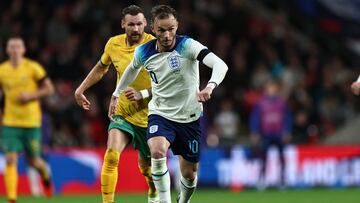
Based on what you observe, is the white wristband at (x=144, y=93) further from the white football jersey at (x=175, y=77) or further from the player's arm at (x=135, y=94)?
the white football jersey at (x=175, y=77)

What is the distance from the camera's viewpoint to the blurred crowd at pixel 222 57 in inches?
792

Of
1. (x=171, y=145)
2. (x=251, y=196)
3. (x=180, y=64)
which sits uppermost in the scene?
(x=180, y=64)

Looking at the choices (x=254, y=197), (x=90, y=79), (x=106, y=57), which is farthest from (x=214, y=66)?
(x=254, y=197)

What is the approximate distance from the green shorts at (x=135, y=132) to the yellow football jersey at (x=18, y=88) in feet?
12.6

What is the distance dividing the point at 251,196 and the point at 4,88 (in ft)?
15.3

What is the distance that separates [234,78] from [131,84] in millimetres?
10647

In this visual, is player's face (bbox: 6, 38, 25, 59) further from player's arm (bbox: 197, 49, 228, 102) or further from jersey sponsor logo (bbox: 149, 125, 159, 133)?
player's arm (bbox: 197, 49, 228, 102)

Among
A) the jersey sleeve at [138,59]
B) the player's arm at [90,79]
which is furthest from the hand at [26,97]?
the jersey sleeve at [138,59]

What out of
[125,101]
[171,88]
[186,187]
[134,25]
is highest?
[134,25]

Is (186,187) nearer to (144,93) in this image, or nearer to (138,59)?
(144,93)

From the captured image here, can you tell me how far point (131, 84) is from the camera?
1106 centimetres

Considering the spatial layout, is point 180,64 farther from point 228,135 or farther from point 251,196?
point 228,135

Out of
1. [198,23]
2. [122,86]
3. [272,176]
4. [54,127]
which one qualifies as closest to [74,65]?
[54,127]

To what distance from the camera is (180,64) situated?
10125mm
